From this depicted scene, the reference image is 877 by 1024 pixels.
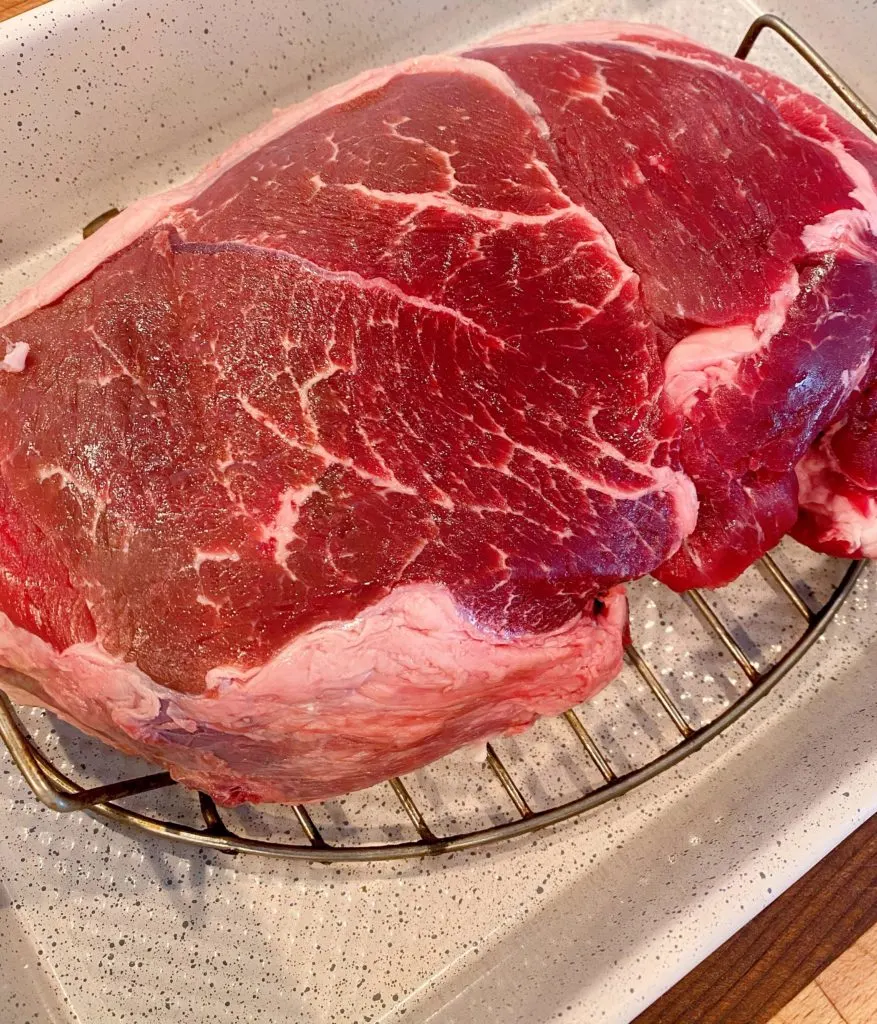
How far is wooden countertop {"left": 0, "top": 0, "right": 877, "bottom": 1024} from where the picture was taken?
177 centimetres

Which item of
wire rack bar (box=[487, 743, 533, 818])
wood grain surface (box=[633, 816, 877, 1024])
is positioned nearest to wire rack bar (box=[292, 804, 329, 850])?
wire rack bar (box=[487, 743, 533, 818])

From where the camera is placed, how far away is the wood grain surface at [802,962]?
1773 millimetres

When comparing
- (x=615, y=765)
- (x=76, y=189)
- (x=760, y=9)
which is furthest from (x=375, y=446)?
(x=760, y=9)

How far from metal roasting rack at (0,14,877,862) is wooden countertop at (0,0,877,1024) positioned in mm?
439

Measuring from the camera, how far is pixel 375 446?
1.34 metres

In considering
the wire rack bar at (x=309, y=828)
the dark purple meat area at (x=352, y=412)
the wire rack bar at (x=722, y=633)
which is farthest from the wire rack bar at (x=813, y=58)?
the wire rack bar at (x=309, y=828)

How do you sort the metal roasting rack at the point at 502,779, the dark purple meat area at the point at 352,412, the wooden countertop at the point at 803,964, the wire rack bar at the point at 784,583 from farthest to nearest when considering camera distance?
1. the wire rack bar at the point at 784,583
2. the wooden countertop at the point at 803,964
3. the metal roasting rack at the point at 502,779
4. the dark purple meat area at the point at 352,412

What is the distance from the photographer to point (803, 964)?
1.80 m

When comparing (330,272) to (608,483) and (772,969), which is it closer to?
(608,483)

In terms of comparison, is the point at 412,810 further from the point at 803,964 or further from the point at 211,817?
the point at 803,964

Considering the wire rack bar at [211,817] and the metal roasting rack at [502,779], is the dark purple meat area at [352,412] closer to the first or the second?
the metal roasting rack at [502,779]

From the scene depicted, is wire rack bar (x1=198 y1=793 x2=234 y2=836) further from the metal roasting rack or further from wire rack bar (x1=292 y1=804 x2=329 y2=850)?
wire rack bar (x1=292 y1=804 x2=329 y2=850)

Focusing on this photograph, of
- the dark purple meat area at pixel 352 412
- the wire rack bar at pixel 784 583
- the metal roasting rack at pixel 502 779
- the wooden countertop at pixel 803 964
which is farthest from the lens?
the wire rack bar at pixel 784 583

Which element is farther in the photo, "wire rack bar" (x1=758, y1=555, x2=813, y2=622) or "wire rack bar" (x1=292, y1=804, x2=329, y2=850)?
"wire rack bar" (x1=758, y1=555, x2=813, y2=622)
